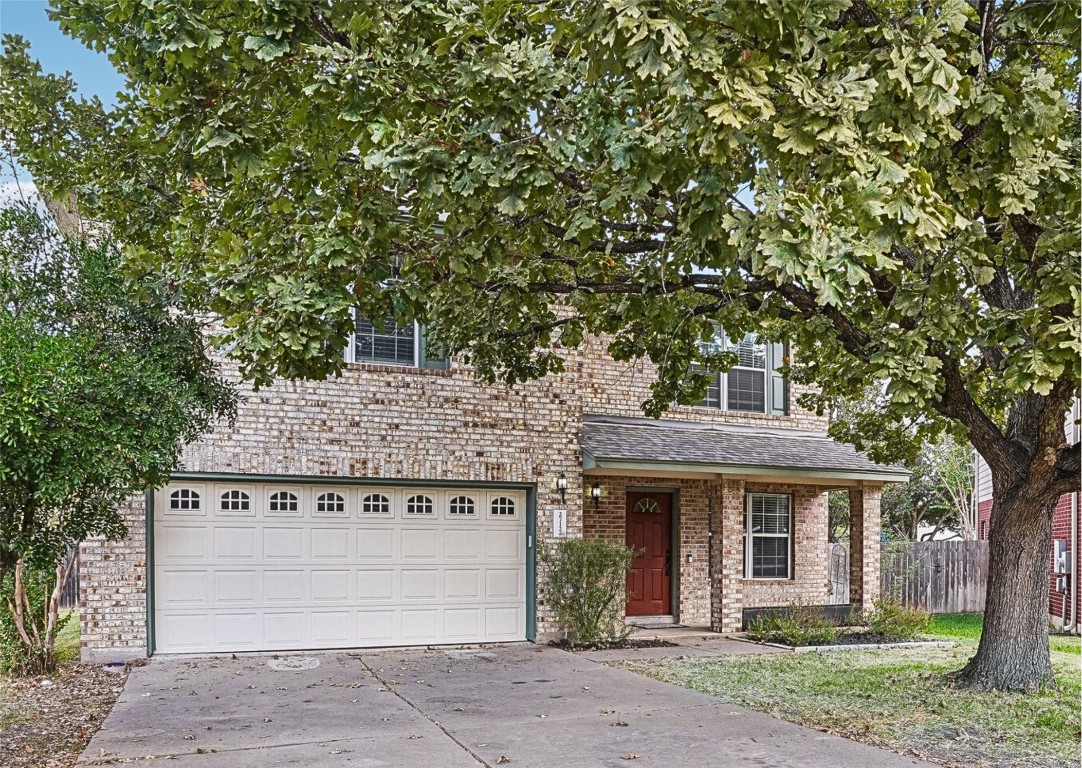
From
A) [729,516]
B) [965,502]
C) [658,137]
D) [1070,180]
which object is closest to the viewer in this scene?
[658,137]

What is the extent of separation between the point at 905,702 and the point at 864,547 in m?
6.65

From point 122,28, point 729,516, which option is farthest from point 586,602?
point 122,28

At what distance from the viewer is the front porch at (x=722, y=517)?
46.4 feet

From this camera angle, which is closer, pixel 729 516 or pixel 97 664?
pixel 97 664

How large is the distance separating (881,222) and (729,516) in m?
9.43

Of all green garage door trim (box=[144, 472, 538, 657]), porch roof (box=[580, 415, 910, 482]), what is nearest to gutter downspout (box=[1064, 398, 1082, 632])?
porch roof (box=[580, 415, 910, 482])

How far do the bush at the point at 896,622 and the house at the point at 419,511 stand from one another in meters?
0.98

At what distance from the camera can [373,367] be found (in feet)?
40.1

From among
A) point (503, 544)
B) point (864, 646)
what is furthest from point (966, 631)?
point (503, 544)

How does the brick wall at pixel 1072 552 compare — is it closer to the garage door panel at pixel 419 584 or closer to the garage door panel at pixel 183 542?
the garage door panel at pixel 419 584

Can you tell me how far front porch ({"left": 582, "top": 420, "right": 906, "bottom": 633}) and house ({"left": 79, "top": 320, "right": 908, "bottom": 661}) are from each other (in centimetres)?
4

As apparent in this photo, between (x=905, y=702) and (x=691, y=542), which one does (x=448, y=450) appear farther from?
(x=905, y=702)

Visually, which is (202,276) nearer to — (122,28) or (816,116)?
(122,28)

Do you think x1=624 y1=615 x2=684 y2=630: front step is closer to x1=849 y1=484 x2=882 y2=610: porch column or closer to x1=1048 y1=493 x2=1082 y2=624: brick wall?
x1=849 y1=484 x2=882 y2=610: porch column
